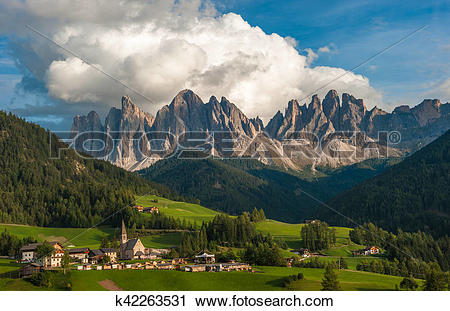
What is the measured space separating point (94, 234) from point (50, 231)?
18327 millimetres

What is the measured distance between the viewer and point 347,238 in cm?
17788

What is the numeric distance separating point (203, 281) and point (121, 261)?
118 feet

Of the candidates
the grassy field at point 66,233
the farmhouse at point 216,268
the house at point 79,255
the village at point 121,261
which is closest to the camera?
the farmhouse at point 216,268

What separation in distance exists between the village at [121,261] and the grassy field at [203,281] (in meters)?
6.54

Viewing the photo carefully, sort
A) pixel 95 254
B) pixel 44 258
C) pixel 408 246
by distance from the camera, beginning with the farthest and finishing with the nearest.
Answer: pixel 408 246, pixel 95 254, pixel 44 258

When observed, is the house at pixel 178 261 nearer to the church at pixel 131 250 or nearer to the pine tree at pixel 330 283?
the church at pixel 131 250

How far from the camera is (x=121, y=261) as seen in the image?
381 ft

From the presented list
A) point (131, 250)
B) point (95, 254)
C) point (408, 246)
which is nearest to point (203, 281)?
point (131, 250)

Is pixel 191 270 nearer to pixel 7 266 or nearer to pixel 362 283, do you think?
pixel 362 283

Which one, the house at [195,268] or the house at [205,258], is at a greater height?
the house at [205,258]

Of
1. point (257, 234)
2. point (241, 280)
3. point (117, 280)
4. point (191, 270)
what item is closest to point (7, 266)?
point (117, 280)

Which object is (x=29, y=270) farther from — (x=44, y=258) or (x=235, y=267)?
(x=235, y=267)

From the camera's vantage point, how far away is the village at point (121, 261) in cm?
9881

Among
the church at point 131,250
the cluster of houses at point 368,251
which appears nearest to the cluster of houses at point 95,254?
the church at point 131,250
